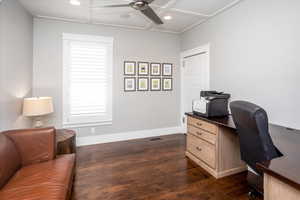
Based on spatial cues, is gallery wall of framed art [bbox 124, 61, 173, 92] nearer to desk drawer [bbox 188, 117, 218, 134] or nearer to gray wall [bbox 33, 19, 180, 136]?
gray wall [bbox 33, 19, 180, 136]

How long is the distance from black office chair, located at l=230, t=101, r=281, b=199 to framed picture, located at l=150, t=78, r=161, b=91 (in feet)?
8.70

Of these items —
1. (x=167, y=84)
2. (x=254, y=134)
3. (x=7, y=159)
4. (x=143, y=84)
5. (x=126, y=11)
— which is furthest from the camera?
(x=167, y=84)

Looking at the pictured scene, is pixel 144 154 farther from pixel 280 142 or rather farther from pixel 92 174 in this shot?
pixel 280 142

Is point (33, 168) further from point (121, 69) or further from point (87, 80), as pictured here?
point (121, 69)

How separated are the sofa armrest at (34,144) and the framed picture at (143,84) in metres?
2.36

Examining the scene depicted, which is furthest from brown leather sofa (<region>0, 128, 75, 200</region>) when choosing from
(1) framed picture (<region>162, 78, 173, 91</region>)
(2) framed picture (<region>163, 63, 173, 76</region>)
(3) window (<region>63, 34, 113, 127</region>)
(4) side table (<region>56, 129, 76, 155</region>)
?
(2) framed picture (<region>163, 63, 173, 76</region>)

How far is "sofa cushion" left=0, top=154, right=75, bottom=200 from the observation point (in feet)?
4.25

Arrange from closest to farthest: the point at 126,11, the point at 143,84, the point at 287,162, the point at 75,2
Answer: the point at 287,162, the point at 75,2, the point at 126,11, the point at 143,84

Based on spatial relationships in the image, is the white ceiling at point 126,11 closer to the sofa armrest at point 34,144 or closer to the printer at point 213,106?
the printer at point 213,106

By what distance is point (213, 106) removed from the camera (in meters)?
2.58

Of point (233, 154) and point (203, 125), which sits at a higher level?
point (203, 125)

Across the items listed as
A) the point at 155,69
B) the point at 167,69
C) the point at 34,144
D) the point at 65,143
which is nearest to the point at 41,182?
the point at 34,144

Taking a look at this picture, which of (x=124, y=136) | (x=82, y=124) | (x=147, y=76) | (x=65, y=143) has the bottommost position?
(x=124, y=136)

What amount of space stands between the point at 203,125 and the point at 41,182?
210 centimetres
